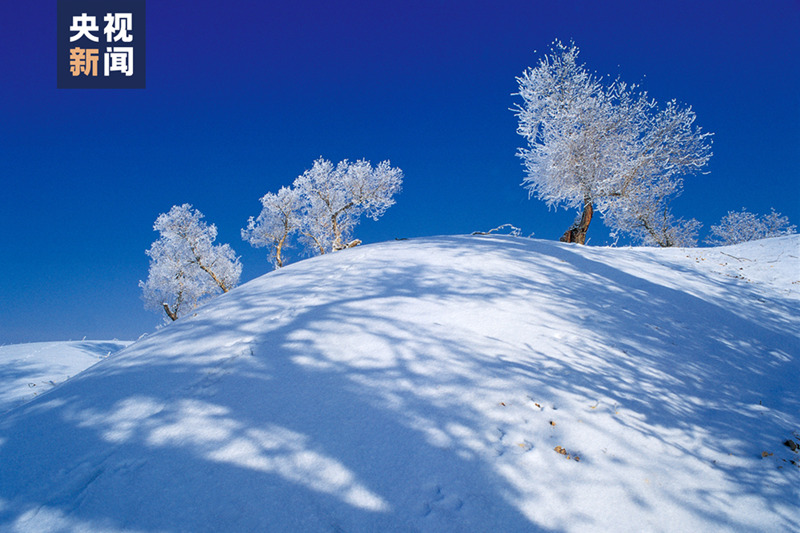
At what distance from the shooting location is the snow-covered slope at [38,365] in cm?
630

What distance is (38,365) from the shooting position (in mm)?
8289

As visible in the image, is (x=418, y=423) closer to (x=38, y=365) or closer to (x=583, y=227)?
(x=38, y=365)

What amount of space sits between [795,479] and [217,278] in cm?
2372

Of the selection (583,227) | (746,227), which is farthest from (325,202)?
(746,227)

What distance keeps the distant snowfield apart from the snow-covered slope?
4.28 meters

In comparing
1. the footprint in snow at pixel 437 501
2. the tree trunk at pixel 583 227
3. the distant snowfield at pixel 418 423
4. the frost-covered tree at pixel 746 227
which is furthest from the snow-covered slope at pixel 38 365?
the frost-covered tree at pixel 746 227

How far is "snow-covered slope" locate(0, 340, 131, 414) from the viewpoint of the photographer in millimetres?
6301

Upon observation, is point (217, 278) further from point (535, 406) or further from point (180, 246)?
point (535, 406)

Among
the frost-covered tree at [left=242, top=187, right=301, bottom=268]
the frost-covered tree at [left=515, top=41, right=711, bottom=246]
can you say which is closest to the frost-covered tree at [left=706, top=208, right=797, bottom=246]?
the frost-covered tree at [left=515, top=41, right=711, bottom=246]

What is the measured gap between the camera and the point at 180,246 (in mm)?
20531

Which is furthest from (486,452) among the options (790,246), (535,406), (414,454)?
(790,246)

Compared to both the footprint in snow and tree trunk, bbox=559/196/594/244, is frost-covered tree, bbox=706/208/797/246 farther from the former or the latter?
the footprint in snow

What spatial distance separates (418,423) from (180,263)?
22.3m

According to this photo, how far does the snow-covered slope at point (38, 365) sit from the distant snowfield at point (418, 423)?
14.1 ft
